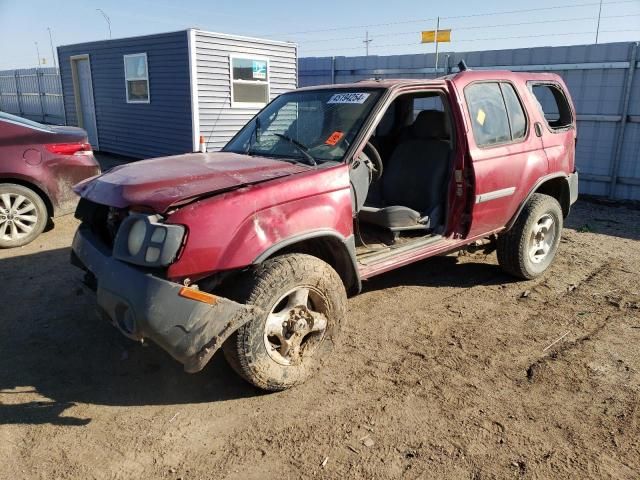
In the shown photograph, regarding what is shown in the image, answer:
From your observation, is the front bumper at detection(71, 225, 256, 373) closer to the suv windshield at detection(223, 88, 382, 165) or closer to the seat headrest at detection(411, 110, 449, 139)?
the suv windshield at detection(223, 88, 382, 165)

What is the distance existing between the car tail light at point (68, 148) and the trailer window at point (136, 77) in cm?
636

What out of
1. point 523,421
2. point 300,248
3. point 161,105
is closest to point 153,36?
point 161,105

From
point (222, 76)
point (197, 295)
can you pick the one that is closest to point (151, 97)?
point (222, 76)

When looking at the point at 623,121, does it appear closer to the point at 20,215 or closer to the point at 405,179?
the point at 405,179

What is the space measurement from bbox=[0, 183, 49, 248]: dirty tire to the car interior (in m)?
4.10

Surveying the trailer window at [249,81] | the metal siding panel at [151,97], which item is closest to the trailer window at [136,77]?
the metal siding panel at [151,97]

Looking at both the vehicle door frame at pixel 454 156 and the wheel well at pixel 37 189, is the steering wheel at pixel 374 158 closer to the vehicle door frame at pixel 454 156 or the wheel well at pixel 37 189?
the vehicle door frame at pixel 454 156

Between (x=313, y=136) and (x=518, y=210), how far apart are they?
7.39 ft

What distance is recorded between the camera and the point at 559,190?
5645 mm

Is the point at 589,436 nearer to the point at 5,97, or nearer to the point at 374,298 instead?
the point at 374,298

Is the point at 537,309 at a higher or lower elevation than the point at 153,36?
lower

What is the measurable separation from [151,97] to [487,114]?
9.69m

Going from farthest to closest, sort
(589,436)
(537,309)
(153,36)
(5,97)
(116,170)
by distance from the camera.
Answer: (5,97) < (153,36) < (537,309) < (116,170) < (589,436)

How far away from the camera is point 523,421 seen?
3.04 m
